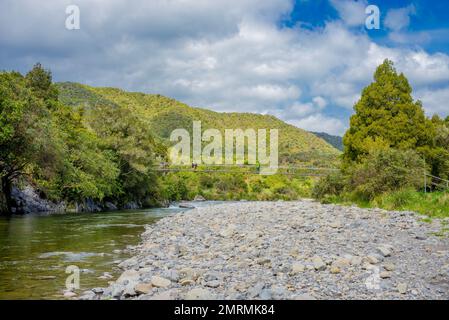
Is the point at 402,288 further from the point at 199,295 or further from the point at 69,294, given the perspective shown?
the point at 69,294

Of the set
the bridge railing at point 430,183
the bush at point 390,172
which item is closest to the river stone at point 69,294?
the bridge railing at point 430,183

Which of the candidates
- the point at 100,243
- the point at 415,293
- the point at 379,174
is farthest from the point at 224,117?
the point at 415,293

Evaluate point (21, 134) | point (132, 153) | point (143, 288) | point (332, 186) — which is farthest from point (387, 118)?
point (132, 153)

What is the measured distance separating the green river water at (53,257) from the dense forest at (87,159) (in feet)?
28.8

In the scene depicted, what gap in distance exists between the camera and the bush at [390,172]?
21.7 metres

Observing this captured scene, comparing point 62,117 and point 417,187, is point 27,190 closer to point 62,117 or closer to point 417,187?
point 62,117

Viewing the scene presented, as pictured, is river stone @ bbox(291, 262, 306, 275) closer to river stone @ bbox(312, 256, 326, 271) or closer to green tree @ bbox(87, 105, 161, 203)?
river stone @ bbox(312, 256, 326, 271)

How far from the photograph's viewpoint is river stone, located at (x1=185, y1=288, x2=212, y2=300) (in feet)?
19.8

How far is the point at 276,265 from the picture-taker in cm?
792

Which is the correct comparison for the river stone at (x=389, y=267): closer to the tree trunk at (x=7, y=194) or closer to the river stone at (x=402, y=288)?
the river stone at (x=402, y=288)

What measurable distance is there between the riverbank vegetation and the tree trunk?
65.2 ft

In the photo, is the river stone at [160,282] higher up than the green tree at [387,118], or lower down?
lower down

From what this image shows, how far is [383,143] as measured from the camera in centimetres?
2588

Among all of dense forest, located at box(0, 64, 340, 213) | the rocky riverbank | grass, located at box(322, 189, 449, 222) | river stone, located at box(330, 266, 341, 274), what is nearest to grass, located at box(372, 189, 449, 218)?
grass, located at box(322, 189, 449, 222)
